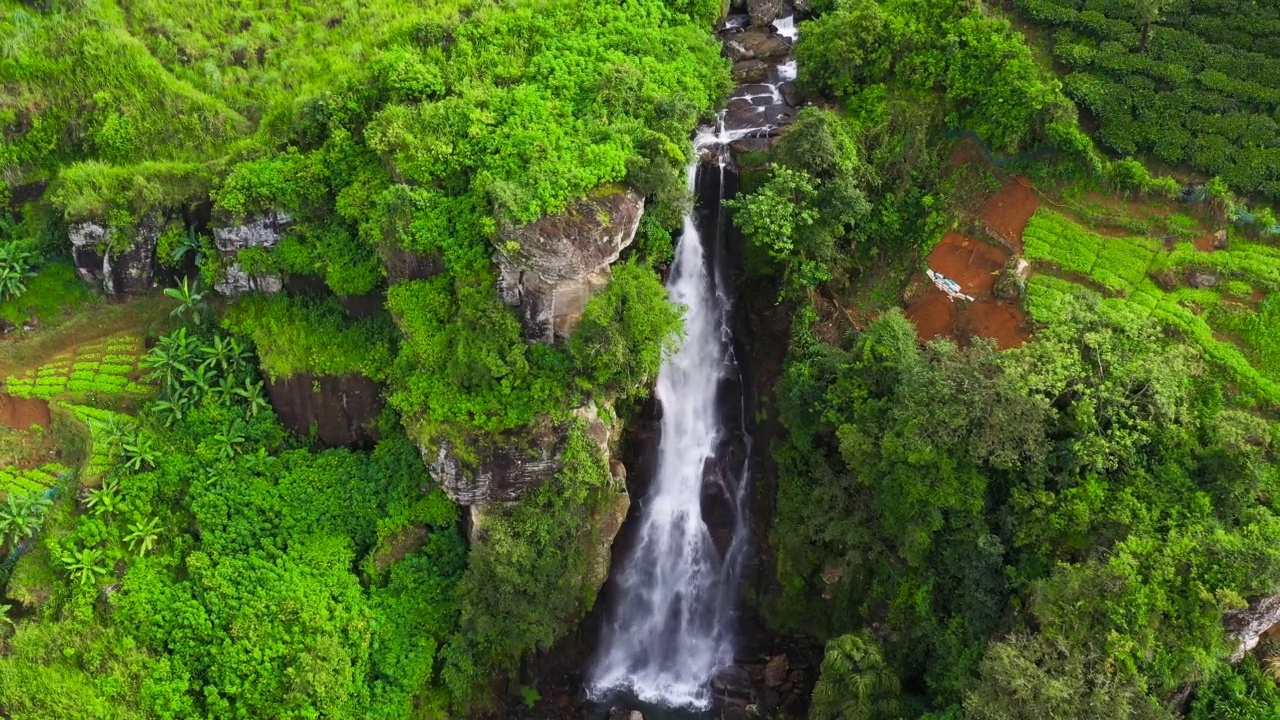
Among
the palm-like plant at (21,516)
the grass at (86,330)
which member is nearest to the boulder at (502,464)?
the palm-like plant at (21,516)

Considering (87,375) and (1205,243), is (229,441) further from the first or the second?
(1205,243)

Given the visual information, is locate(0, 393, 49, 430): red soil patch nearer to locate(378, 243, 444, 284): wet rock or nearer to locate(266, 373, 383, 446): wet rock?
locate(266, 373, 383, 446): wet rock

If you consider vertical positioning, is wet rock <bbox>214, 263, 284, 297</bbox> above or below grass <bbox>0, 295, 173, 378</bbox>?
above

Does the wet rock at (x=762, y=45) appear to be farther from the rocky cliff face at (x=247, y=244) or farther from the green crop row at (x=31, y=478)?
the green crop row at (x=31, y=478)

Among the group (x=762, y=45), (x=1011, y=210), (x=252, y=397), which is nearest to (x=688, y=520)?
(x=1011, y=210)

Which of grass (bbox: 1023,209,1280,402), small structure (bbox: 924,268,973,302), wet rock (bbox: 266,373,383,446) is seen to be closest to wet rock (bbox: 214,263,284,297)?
wet rock (bbox: 266,373,383,446)

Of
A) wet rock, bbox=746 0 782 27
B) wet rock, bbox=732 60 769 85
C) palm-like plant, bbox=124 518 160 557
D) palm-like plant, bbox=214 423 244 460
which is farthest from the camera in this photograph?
wet rock, bbox=746 0 782 27
